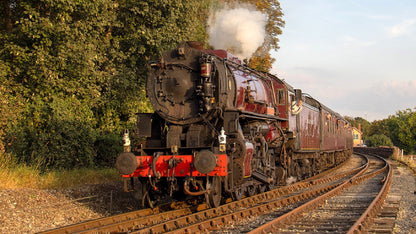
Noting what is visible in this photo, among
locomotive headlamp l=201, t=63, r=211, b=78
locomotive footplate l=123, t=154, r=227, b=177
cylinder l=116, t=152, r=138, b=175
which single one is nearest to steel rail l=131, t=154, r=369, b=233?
locomotive footplate l=123, t=154, r=227, b=177

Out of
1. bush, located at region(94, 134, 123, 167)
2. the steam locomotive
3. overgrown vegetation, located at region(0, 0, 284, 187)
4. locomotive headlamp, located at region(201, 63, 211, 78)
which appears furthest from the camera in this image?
bush, located at region(94, 134, 123, 167)

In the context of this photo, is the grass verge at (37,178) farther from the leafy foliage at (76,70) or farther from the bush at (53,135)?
the leafy foliage at (76,70)

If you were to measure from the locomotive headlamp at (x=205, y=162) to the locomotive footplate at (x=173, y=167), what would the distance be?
7.7 inches

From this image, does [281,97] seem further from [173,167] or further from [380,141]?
[380,141]

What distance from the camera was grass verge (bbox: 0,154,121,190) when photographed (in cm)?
A: 1075

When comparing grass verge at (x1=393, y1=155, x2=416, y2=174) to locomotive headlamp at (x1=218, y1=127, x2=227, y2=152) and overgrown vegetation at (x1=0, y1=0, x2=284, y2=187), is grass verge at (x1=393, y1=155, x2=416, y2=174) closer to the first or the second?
overgrown vegetation at (x1=0, y1=0, x2=284, y2=187)

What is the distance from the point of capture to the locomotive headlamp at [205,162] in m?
8.05

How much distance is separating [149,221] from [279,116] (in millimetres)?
6610

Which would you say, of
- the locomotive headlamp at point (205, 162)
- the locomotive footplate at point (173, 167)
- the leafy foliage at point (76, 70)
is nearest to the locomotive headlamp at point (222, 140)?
the locomotive footplate at point (173, 167)

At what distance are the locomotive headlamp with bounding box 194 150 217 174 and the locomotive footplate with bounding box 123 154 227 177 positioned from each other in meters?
0.20

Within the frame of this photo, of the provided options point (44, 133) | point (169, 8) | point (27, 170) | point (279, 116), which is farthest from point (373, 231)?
point (169, 8)

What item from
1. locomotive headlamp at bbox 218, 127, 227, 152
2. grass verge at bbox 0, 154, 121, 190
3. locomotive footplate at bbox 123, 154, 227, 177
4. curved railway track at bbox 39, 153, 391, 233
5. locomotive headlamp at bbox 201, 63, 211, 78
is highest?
locomotive headlamp at bbox 201, 63, 211, 78

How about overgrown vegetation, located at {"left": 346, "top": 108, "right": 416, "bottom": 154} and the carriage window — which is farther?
overgrown vegetation, located at {"left": 346, "top": 108, "right": 416, "bottom": 154}

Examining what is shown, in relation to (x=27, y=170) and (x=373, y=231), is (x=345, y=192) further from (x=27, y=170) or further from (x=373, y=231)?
(x=27, y=170)
